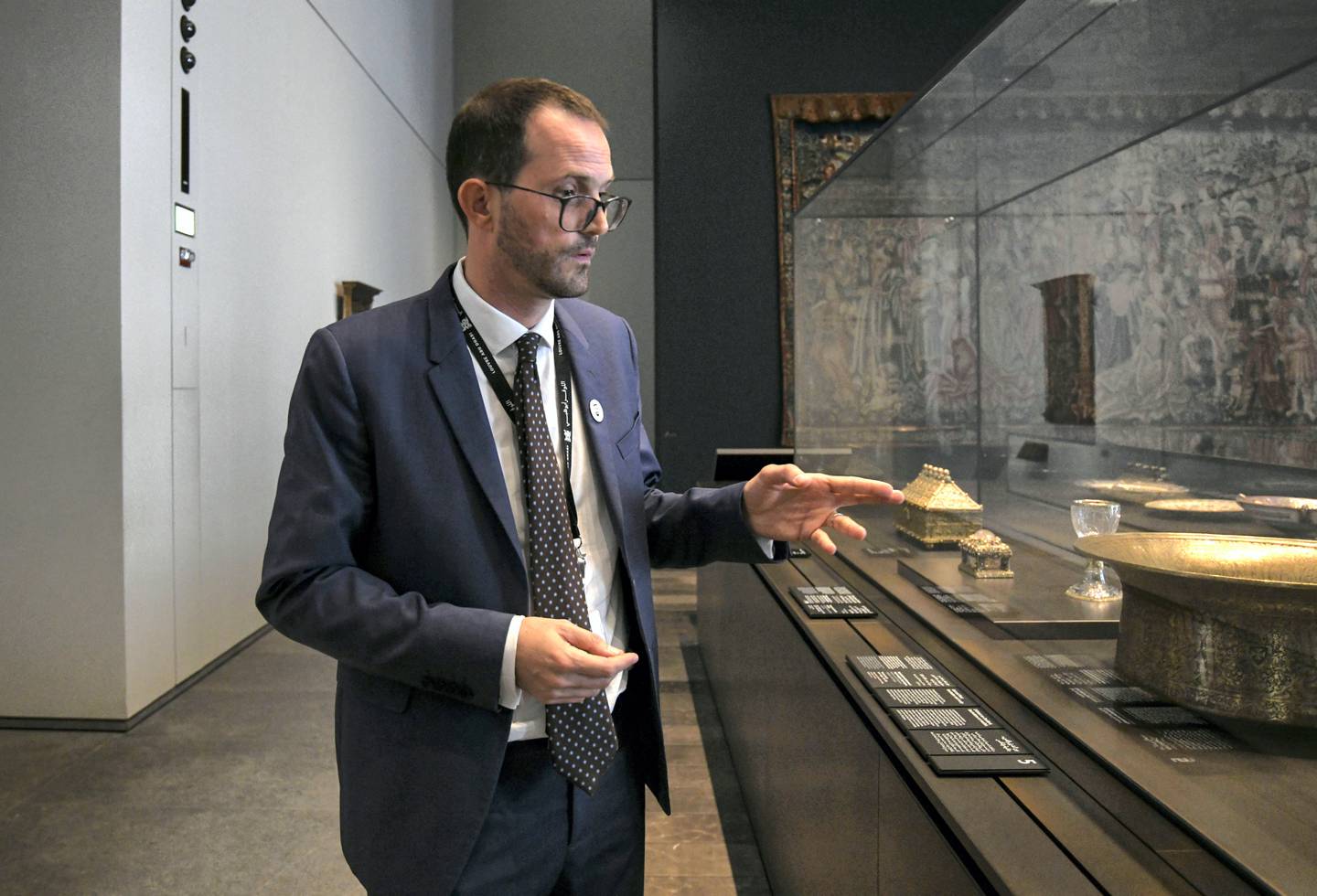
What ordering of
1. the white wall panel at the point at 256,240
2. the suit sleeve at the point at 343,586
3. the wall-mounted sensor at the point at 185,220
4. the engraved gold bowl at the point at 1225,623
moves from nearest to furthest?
the engraved gold bowl at the point at 1225,623 < the suit sleeve at the point at 343,586 < the wall-mounted sensor at the point at 185,220 < the white wall panel at the point at 256,240

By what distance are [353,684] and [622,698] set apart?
1.36ft

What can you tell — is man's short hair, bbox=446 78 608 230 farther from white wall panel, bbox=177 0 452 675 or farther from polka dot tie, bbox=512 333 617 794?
white wall panel, bbox=177 0 452 675

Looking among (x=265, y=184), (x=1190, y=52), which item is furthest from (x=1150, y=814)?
(x=265, y=184)

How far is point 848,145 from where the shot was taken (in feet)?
28.0

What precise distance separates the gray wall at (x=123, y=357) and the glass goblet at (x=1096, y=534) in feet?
13.1

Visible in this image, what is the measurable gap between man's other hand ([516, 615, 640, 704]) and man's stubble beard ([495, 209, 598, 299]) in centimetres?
47

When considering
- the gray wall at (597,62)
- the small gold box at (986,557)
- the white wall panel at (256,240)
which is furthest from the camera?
the gray wall at (597,62)

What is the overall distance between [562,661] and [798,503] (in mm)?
484

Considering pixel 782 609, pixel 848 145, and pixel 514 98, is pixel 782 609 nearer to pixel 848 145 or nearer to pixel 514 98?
pixel 514 98

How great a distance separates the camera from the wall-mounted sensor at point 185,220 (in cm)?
486

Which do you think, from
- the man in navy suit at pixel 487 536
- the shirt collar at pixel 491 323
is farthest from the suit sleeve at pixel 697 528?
the shirt collar at pixel 491 323

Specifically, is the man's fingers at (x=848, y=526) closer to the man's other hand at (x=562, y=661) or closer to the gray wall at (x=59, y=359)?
the man's other hand at (x=562, y=661)

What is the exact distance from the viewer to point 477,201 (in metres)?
1.49

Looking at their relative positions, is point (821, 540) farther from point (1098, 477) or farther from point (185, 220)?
point (185, 220)
